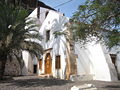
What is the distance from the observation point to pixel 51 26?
15.6 metres

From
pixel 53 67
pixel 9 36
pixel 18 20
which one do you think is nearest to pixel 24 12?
pixel 18 20

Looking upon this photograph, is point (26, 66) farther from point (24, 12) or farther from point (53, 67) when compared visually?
point (24, 12)

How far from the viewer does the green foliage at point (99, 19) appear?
19.8 ft

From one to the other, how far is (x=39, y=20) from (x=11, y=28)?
32.4 ft

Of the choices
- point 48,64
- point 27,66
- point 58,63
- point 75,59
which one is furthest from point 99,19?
point 27,66

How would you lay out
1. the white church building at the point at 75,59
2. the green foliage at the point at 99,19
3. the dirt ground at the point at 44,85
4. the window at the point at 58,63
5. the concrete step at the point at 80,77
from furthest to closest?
1. the window at the point at 58,63
2. the white church building at the point at 75,59
3. the concrete step at the point at 80,77
4. the dirt ground at the point at 44,85
5. the green foliage at the point at 99,19

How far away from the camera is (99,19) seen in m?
6.29

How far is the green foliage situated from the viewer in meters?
6.04

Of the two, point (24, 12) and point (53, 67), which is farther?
point (53, 67)

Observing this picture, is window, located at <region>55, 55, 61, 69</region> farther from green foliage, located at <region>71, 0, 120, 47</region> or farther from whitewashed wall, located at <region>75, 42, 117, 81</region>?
green foliage, located at <region>71, 0, 120, 47</region>

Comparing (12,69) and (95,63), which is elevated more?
(95,63)

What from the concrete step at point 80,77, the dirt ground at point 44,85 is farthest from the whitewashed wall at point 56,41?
the dirt ground at point 44,85

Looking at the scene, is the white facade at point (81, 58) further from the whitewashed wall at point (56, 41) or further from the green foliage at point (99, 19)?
the green foliage at point (99, 19)

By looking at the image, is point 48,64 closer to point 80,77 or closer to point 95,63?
point 80,77
